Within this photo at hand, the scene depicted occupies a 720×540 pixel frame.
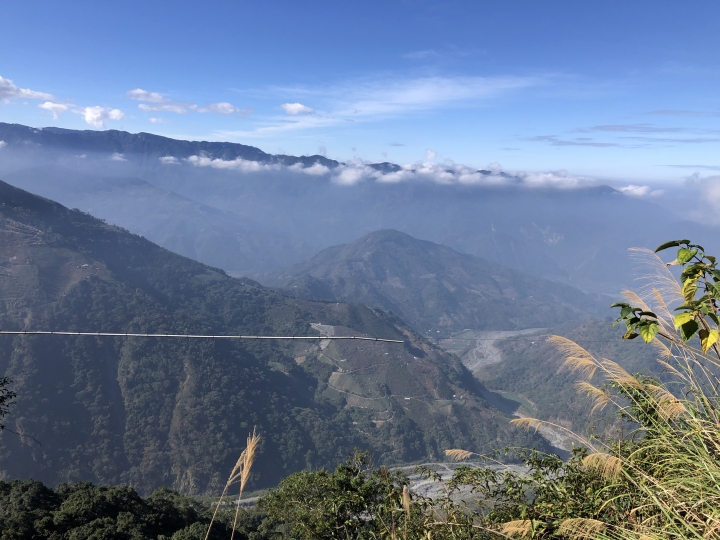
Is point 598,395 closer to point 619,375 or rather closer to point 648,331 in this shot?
point 619,375

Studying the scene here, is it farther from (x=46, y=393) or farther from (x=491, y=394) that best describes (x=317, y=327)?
(x=46, y=393)

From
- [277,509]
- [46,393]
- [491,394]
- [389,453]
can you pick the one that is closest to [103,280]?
[46,393]

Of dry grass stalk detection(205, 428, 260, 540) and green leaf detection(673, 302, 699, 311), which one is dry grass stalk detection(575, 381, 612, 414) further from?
dry grass stalk detection(205, 428, 260, 540)

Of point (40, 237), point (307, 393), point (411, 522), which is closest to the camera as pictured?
point (411, 522)

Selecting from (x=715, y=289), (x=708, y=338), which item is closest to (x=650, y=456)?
(x=708, y=338)

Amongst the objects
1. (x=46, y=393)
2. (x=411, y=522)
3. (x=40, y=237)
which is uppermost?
(x=411, y=522)

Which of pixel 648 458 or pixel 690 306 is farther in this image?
pixel 648 458

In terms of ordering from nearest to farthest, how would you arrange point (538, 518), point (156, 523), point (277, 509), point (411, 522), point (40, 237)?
point (538, 518), point (411, 522), point (277, 509), point (156, 523), point (40, 237)

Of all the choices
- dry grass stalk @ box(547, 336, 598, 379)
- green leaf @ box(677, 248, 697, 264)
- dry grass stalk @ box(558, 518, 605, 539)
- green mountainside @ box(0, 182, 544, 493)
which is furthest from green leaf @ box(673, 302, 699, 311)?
green mountainside @ box(0, 182, 544, 493)
